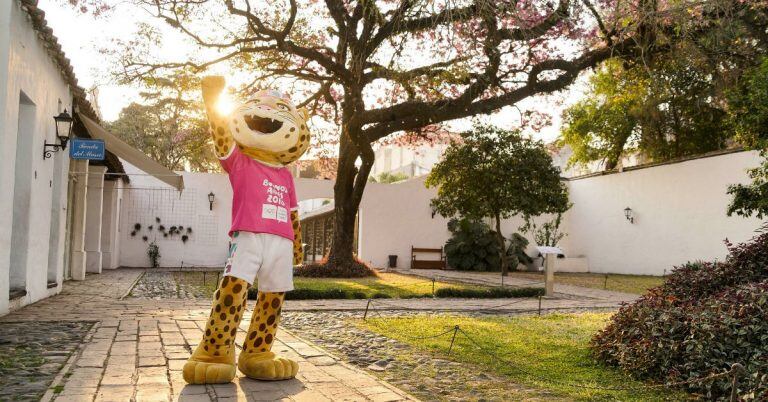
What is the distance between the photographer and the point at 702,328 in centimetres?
448

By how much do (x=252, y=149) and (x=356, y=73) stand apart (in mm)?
9600

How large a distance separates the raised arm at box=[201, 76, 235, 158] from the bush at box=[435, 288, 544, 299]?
8.15m

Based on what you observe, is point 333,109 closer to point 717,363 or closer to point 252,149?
point 252,149

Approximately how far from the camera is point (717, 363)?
168 inches

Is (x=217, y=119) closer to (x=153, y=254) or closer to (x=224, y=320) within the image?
(x=224, y=320)

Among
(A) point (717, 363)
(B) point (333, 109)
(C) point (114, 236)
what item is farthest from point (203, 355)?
(C) point (114, 236)

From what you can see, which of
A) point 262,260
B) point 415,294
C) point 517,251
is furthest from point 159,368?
point 517,251

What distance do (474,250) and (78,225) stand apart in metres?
13.2

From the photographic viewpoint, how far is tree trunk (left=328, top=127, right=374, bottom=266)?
1653cm

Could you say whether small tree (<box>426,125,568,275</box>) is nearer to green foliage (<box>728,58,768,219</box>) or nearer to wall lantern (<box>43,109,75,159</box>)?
green foliage (<box>728,58,768,219</box>)

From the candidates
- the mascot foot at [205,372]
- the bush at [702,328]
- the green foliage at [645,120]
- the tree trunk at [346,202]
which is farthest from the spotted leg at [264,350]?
the green foliage at [645,120]

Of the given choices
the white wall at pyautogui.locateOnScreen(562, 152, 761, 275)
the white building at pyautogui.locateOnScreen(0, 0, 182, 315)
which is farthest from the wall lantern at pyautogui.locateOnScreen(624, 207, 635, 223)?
the white building at pyautogui.locateOnScreen(0, 0, 182, 315)

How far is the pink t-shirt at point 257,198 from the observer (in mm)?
4645

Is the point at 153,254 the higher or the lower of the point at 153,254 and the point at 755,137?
the lower
